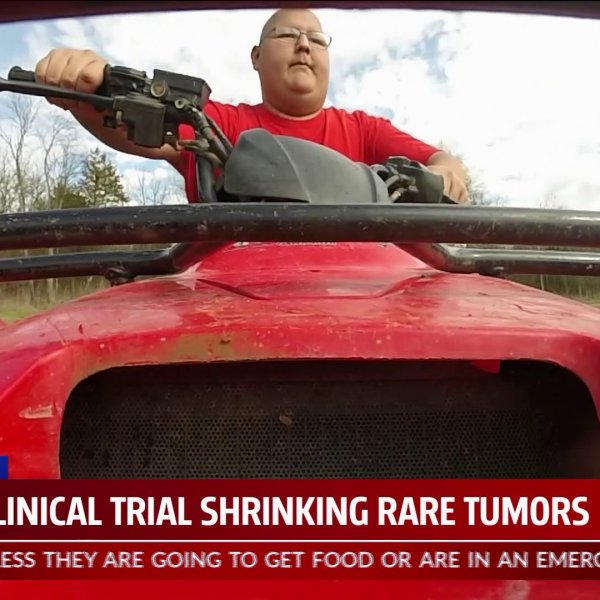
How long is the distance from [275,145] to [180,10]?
49 cm

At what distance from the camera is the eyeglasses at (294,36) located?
2080 millimetres

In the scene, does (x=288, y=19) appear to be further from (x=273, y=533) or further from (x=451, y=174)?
(x=273, y=533)

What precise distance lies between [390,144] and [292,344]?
136cm

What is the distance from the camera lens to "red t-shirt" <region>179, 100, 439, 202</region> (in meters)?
2.12

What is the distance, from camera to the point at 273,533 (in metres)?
0.86

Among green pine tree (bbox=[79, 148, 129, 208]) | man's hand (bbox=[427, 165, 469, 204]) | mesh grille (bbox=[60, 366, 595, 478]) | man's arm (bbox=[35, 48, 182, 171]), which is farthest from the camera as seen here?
green pine tree (bbox=[79, 148, 129, 208])

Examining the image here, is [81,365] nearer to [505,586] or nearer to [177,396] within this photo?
[177,396]

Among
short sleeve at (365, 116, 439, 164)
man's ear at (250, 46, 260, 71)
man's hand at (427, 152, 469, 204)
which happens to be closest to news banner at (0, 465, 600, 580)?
man's hand at (427, 152, 469, 204)

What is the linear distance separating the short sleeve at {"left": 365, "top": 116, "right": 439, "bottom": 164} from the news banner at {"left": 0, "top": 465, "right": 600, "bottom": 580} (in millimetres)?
1303

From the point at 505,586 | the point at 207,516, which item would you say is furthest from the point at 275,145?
the point at 505,586

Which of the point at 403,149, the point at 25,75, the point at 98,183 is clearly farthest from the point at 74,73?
the point at 98,183

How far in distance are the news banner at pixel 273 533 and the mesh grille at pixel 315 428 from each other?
0.60ft

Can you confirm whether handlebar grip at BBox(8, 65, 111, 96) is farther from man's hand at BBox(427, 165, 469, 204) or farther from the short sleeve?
the short sleeve

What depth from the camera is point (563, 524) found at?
2.86 ft
